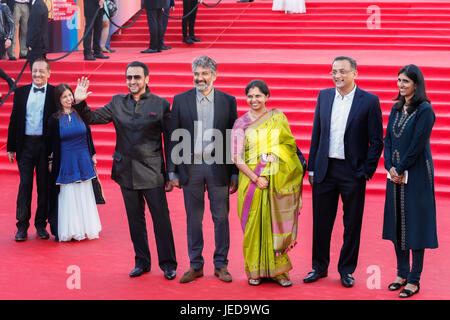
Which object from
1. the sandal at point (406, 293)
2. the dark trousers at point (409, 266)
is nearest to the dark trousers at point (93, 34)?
the dark trousers at point (409, 266)

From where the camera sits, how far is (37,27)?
1055 cm

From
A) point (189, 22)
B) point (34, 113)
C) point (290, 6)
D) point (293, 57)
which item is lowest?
point (34, 113)

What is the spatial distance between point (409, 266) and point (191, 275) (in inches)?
65.7

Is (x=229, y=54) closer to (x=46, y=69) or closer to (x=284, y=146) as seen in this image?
(x=46, y=69)

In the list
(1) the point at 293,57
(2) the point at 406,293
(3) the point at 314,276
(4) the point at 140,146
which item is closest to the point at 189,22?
(1) the point at 293,57

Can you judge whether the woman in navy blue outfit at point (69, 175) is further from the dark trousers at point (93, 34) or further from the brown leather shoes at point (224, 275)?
the dark trousers at point (93, 34)

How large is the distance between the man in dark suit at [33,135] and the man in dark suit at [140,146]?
132 cm

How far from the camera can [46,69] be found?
22.7 ft

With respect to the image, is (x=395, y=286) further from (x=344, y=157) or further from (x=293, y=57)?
(x=293, y=57)

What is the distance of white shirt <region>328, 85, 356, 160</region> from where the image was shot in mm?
5582

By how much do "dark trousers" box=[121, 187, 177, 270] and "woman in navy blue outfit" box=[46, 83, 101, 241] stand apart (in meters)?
1.15

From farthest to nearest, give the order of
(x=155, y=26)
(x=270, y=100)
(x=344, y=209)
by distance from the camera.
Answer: (x=155, y=26), (x=270, y=100), (x=344, y=209)

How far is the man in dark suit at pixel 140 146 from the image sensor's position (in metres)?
5.68

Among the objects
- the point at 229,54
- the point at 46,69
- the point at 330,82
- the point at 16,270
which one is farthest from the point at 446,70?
the point at 16,270
